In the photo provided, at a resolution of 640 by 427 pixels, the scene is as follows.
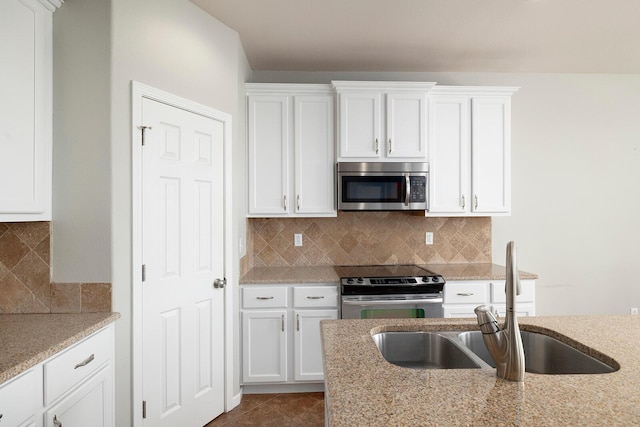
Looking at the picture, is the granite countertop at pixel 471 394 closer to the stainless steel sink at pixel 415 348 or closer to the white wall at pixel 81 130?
the stainless steel sink at pixel 415 348

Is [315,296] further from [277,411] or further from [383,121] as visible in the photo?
[383,121]

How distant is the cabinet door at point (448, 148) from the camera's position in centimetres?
326

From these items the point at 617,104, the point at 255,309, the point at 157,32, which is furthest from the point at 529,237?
the point at 157,32

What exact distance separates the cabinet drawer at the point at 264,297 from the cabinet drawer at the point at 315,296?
100 millimetres

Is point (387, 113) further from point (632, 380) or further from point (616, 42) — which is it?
point (632, 380)

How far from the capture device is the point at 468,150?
10.7ft

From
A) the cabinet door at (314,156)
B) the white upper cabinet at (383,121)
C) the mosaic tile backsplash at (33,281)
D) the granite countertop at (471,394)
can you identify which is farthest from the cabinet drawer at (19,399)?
the white upper cabinet at (383,121)

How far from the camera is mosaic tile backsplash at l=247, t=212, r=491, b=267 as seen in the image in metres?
3.49

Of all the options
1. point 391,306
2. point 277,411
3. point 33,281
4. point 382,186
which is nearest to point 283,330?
point 277,411

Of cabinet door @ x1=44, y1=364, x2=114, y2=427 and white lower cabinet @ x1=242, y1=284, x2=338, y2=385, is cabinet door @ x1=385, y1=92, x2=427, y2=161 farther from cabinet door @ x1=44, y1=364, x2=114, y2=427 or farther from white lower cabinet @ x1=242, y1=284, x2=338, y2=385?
cabinet door @ x1=44, y1=364, x2=114, y2=427

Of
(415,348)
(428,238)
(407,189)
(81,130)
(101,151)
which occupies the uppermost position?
(81,130)

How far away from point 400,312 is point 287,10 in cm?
231

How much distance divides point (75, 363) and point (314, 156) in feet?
7.22

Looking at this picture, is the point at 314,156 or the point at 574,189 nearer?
the point at 314,156
